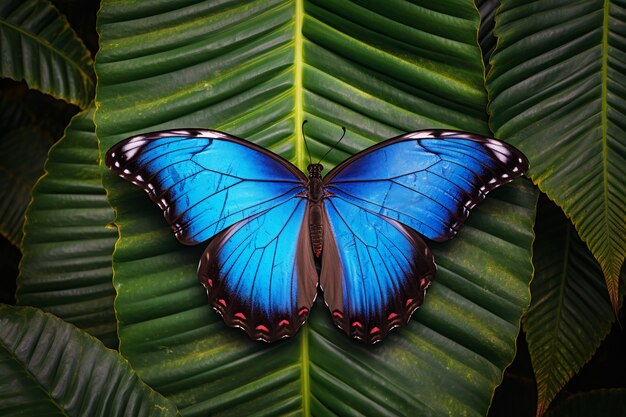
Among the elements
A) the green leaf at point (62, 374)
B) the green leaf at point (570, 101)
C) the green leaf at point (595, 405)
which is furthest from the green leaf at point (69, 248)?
the green leaf at point (595, 405)

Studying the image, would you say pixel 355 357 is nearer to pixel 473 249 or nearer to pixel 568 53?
pixel 473 249

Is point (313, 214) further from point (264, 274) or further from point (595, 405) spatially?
point (595, 405)

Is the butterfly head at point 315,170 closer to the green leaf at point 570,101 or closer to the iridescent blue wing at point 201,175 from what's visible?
the iridescent blue wing at point 201,175

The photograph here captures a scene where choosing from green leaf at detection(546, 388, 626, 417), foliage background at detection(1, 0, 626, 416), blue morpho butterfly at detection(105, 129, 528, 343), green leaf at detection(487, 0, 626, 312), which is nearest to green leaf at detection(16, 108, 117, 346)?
foliage background at detection(1, 0, 626, 416)

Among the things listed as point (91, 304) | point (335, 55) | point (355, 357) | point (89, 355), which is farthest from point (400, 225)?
point (91, 304)

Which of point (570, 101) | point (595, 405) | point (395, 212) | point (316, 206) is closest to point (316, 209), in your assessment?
point (316, 206)

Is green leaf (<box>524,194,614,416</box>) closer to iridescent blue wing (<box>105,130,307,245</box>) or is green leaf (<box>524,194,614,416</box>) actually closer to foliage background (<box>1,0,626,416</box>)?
foliage background (<box>1,0,626,416</box>)
